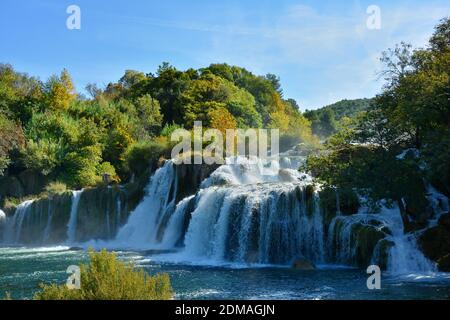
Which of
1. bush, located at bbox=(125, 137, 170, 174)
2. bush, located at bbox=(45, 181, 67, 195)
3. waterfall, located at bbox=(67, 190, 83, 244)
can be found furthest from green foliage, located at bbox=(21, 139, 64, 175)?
waterfall, located at bbox=(67, 190, 83, 244)

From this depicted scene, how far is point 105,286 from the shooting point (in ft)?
33.7

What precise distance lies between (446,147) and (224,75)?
52.8 metres

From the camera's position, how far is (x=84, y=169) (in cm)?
4644

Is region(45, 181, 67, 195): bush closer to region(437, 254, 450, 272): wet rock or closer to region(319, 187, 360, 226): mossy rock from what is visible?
region(319, 187, 360, 226): mossy rock

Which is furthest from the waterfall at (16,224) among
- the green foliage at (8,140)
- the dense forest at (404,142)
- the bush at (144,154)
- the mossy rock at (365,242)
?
the mossy rock at (365,242)

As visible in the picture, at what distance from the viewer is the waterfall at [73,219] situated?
3762 centimetres

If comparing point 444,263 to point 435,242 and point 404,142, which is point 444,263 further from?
point 404,142

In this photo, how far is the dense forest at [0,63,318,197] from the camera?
4578 cm

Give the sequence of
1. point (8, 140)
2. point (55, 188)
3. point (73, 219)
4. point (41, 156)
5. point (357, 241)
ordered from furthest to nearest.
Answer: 1. point (8, 140)
2. point (41, 156)
3. point (55, 188)
4. point (73, 219)
5. point (357, 241)

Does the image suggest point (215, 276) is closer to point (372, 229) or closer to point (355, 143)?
point (372, 229)

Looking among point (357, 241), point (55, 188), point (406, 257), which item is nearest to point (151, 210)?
point (55, 188)

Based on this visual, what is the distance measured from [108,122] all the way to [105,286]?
46.3m

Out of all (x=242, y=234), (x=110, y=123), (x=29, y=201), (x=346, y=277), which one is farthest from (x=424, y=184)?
(x=110, y=123)

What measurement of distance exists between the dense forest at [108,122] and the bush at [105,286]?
2963cm
